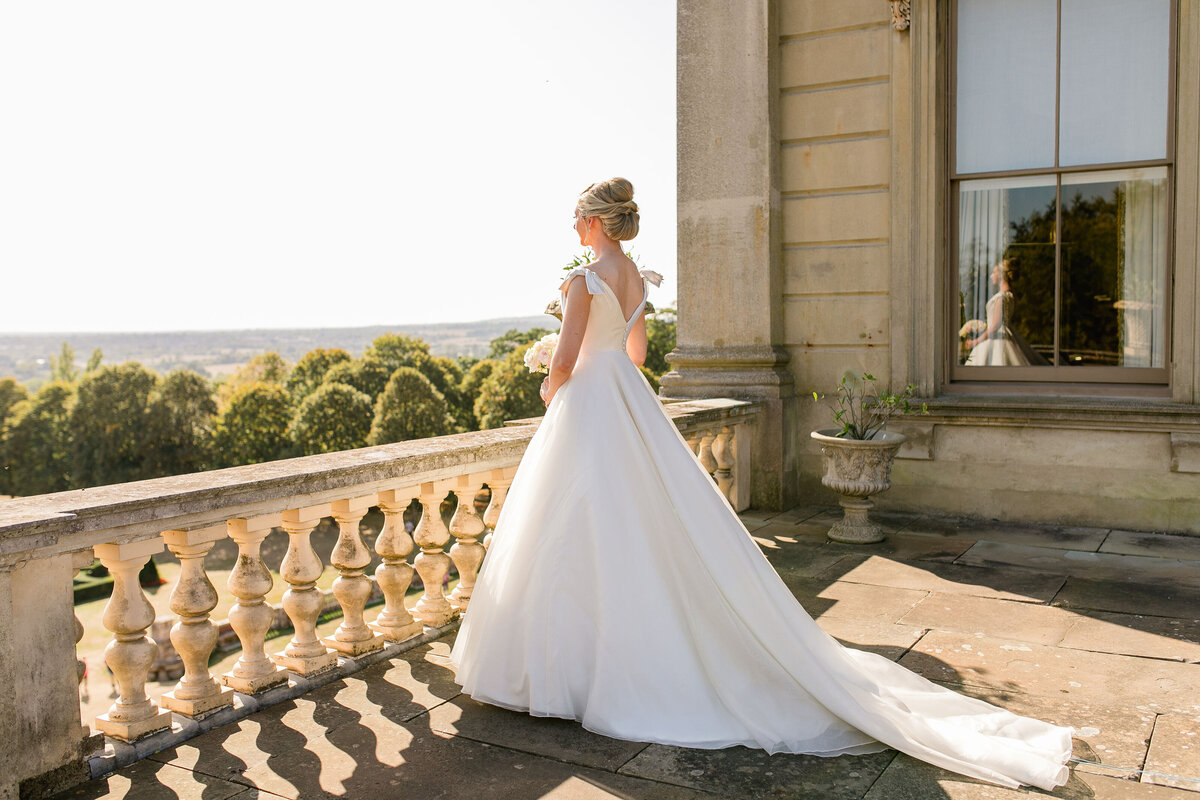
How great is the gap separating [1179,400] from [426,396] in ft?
119

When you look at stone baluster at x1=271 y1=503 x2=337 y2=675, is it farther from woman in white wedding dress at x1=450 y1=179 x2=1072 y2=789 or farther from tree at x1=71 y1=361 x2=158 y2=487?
tree at x1=71 y1=361 x2=158 y2=487

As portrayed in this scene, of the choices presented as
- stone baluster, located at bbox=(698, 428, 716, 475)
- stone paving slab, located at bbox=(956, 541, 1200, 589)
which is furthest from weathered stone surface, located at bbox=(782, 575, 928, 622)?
stone baluster, located at bbox=(698, 428, 716, 475)

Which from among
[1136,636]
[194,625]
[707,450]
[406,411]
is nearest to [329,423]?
[406,411]

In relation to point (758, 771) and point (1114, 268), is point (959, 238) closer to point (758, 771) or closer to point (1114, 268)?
point (1114, 268)

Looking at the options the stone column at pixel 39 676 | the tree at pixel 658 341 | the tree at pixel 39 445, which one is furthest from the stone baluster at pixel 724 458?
the tree at pixel 39 445

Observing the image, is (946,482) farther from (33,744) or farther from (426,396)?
(426,396)

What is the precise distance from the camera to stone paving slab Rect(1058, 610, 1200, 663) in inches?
142

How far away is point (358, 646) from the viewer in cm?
358

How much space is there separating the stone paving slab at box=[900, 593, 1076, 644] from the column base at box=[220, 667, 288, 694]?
254 cm

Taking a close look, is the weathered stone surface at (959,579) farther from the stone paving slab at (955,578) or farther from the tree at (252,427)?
the tree at (252,427)

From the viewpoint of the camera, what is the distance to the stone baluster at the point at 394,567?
3723 mm

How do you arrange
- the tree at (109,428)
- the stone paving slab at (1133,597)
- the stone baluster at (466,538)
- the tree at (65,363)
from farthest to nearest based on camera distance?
the tree at (65,363)
the tree at (109,428)
the stone paving slab at (1133,597)
the stone baluster at (466,538)

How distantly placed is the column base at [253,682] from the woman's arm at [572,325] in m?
1.33

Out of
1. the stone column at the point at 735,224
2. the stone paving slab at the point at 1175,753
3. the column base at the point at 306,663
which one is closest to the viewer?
the stone paving slab at the point at 1175,753
